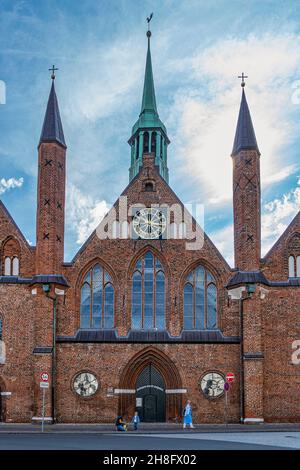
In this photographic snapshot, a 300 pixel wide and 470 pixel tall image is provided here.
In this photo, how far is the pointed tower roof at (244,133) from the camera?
40094 millimetres

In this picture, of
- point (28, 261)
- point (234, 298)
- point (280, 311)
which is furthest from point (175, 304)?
point (28, 261)

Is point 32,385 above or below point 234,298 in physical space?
below

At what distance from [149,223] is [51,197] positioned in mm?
5916

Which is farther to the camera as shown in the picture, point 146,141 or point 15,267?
point 146,141

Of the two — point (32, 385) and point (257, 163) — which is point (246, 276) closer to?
point (257, 163)

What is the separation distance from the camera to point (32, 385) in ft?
124

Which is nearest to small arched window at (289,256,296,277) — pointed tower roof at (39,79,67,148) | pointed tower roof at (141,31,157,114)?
pointed tower roof at (39,79,67,148)

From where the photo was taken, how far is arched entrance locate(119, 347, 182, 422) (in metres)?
38.1

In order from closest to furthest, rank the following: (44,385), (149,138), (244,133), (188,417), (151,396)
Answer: (44,385)
(188,417)
(151,396)
(244,133)
(149,138)

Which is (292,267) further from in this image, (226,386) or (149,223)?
(149,223)

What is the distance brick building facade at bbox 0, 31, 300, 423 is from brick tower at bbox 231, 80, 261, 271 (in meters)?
0.07

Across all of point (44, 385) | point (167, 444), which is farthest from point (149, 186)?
point (167, 444)

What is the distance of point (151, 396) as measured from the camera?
3859cm

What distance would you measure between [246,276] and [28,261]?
40.7 ft
